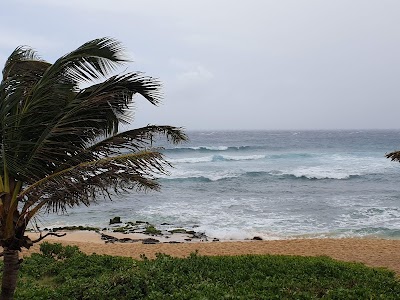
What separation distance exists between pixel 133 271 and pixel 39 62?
12.2ft

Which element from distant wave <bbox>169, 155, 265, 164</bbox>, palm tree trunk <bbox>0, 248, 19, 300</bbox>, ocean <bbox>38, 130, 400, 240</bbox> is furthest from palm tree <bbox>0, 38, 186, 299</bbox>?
distant wave <bbox>169, 155, 265, 164</bbox>

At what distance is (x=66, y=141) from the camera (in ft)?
16.8

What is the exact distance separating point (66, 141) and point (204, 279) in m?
3.58

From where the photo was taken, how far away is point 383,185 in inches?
1130

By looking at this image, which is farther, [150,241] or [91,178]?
[150,241]

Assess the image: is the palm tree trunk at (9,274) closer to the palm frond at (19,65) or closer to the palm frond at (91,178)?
the palm frond at (91,178)

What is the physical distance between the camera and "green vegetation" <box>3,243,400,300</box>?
6270mm

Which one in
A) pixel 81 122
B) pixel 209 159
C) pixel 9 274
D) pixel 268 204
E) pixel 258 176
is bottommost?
pixel 268 204

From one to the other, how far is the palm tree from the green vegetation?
180 cm

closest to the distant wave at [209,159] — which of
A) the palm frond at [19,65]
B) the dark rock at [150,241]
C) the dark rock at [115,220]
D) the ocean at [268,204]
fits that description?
the ocean at [268,204]

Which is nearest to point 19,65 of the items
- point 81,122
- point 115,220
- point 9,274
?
point 81,122

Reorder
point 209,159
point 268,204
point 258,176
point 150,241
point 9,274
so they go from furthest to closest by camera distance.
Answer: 1. point 209,159
2. point 258,176
3. point 268,204
4. point 150,241
5. point 9,274

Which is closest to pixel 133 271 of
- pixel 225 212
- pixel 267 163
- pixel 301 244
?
pixel 301 244

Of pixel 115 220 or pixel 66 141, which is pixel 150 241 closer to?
pixel 115 220
